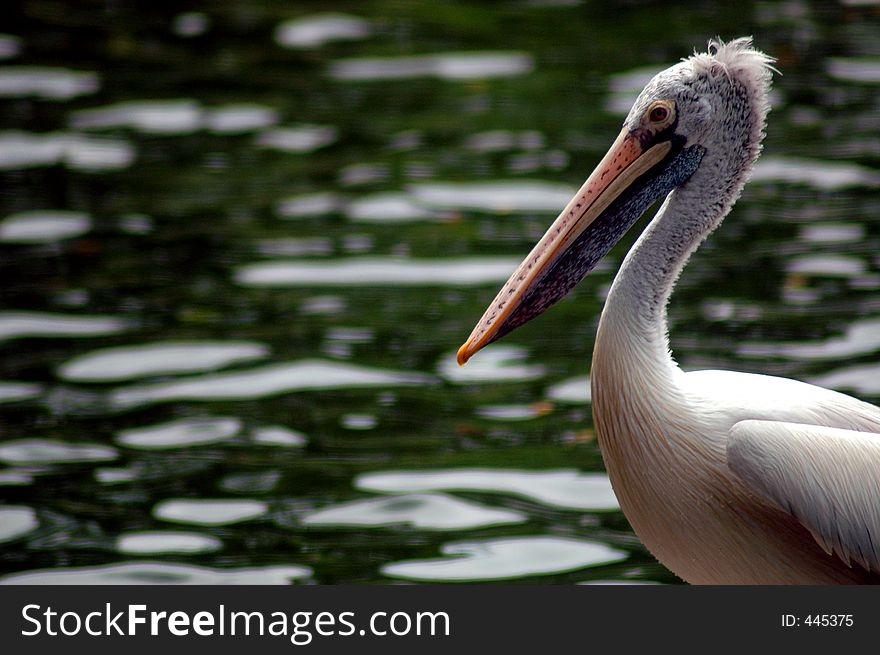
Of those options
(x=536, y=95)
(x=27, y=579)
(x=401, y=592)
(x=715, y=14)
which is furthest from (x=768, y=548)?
(x=715, y=14)

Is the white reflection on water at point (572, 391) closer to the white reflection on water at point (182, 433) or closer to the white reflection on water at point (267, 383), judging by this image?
the white reflection on water at point (267, 383)

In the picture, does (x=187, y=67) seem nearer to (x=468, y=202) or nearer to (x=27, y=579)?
(x=468, y=202)

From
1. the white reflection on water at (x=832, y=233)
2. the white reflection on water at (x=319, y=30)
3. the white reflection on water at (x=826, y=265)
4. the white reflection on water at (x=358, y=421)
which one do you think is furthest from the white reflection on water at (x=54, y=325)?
the white reflection on water at (x=319, y=30)

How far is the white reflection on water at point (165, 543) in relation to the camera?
4766 millimetres

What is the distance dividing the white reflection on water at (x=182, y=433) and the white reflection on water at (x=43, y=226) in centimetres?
205

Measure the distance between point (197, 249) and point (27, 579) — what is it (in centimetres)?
291

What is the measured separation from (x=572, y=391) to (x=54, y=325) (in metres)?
2.30

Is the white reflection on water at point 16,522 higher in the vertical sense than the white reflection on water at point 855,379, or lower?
lower

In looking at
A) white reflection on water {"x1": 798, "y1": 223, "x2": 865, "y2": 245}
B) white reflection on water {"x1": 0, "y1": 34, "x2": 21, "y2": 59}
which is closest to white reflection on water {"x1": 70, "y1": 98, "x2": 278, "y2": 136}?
white reflection on water {"x1": 0, "y1": 34, "x2": 21, "y2": 59}

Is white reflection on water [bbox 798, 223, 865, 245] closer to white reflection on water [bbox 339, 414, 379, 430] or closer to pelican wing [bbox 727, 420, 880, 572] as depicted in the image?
white reflection on water [bbox 339, 414, 379, 430]

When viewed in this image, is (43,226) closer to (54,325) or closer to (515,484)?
(54,325)

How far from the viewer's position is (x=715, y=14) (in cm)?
1004

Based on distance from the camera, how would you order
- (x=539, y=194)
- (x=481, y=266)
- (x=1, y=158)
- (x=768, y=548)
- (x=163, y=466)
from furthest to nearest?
(x=1, y=158) → (x=539, y=194) → (x=481, y=266) → (x=163, y=466) → (x=768, y=548)

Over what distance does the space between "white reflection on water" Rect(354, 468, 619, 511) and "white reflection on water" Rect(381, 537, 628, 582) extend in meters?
0.29
